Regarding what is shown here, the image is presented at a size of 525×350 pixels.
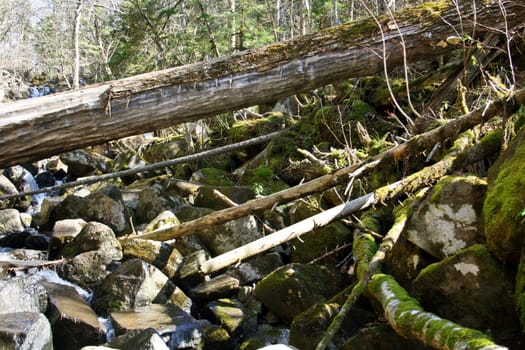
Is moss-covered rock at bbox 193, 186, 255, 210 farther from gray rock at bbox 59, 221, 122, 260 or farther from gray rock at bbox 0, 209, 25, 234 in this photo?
gray rock at bbox 0, 209, 25, 234

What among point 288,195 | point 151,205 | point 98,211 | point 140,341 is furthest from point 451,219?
point 98,211

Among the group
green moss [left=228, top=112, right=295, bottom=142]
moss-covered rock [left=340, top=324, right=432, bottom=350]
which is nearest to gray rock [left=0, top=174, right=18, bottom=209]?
green moss [left=228, top=112, right=295, bottom=142]

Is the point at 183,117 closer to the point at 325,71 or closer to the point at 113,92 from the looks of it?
the point at 113,92

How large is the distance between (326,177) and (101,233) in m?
3.73

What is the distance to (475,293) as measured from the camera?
300 centimetres

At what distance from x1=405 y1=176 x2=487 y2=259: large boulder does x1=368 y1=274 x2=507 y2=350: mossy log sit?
54 centimetres

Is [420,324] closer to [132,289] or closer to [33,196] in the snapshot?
[132,289]

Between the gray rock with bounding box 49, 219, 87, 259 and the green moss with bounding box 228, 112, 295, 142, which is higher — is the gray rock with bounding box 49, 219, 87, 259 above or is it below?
below

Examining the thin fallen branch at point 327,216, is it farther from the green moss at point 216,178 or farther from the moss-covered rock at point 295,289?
the green moss at point 216,178

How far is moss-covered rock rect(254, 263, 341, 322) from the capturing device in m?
4.84

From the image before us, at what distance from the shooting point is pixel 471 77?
6.35m

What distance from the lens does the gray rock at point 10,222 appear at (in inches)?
369

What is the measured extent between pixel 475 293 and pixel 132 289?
3.90 meters

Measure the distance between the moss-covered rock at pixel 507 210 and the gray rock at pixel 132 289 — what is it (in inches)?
154
